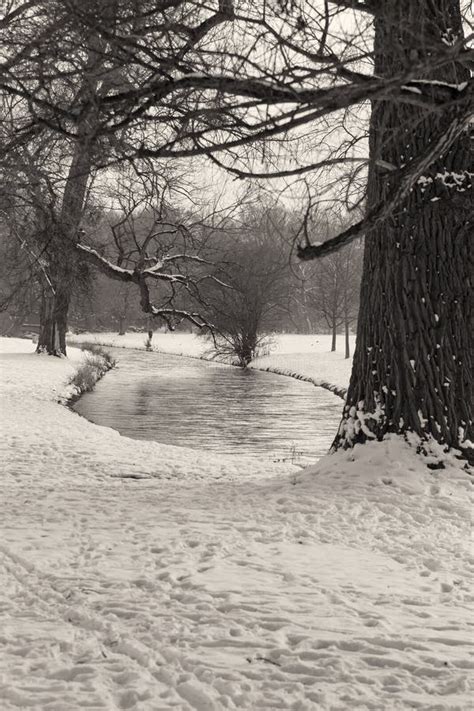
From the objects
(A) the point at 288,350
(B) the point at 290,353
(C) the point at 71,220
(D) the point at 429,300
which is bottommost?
(B) the point at 290,353

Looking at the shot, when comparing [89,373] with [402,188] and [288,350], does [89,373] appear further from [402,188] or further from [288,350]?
[288,350]

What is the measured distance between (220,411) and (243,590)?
48.1 ft

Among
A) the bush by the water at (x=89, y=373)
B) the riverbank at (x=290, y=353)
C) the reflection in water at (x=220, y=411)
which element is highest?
the riverbank at (x=290, y=353)

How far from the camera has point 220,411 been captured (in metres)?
19.4

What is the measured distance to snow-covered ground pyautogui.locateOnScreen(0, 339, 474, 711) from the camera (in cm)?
356

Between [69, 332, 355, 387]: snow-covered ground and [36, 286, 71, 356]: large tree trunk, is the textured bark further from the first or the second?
[69, 332, 355, 387]: snow-covered ground

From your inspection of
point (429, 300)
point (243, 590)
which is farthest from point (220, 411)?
point (243, 590)

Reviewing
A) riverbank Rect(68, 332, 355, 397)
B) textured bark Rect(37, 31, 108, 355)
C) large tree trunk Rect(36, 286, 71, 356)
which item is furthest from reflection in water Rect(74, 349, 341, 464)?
textured bark Rect(37, 31, 108, 355)

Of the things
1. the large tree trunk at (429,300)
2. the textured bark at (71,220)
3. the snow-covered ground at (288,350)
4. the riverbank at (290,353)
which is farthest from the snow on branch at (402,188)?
the snow-covered ground at (288,350)

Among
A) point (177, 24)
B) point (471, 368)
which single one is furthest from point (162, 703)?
point (471, 368)

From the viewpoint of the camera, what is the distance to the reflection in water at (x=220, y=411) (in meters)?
14.7

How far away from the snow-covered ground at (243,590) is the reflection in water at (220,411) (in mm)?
4888

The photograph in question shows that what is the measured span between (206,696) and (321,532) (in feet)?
9.33

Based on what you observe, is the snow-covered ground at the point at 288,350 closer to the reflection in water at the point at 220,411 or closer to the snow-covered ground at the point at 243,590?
the reflection in water at the point at 220,411
